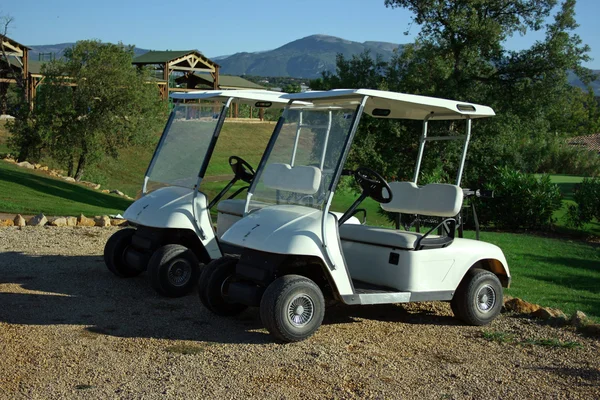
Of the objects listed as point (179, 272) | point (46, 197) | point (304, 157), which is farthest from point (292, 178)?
point (46, 197)

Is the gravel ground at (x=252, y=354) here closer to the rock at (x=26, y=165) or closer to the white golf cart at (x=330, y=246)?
the white golf cart at (x=330, y=246)

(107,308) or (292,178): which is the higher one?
(292,178)

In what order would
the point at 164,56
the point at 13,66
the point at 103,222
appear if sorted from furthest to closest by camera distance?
A: the point at 164,56 → the point at 13,66 → the point at 103,222

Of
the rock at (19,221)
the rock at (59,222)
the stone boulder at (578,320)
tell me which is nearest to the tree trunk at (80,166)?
the rock at (19,221)

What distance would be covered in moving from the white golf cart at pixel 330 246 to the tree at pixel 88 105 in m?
19.3

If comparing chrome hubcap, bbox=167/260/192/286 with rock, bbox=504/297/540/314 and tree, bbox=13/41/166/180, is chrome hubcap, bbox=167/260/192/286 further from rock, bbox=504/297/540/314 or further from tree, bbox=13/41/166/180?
tree, bbox=13/41/166/180

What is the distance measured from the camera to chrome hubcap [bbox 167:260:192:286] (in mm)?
7531

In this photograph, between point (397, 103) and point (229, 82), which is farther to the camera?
point (229, 82)

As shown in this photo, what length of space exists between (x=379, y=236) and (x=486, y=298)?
1177 mm

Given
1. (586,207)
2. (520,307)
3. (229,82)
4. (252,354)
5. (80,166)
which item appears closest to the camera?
(252,354)

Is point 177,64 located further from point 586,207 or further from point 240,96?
point 240,96

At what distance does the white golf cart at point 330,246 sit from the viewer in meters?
5.98

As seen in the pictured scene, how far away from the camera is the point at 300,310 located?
5.95 meters

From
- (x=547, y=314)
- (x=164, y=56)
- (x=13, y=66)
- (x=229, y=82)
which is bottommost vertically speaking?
(x=547, y=314)
